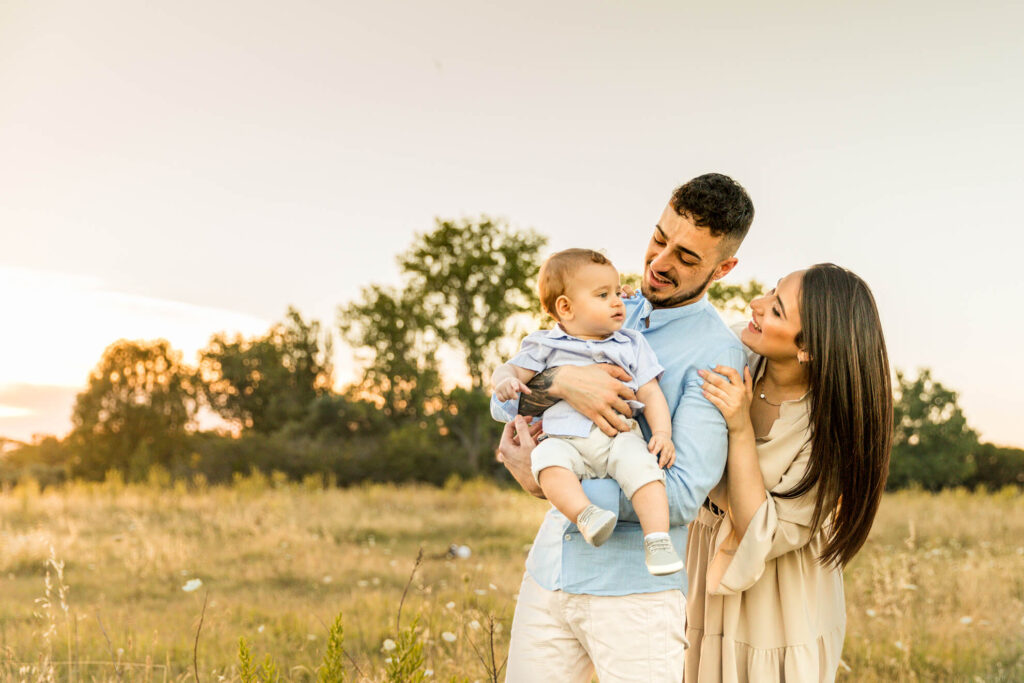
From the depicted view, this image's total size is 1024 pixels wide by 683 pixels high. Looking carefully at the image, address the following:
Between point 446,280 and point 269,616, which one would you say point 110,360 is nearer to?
point 446,280

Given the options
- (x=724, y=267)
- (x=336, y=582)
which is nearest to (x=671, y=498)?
(x=724, y=267)

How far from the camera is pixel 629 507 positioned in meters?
2.63

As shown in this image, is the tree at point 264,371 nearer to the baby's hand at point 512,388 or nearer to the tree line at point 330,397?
the tree line at point 330,397

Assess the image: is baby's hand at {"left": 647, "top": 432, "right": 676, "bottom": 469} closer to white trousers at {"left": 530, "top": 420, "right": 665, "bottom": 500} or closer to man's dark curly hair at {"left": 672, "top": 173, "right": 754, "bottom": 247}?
white trousers at {"left": 530, "top": 420, "right": 665, "bottom": 500}

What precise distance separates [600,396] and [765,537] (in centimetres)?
77

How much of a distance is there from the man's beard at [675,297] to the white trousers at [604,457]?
59cm

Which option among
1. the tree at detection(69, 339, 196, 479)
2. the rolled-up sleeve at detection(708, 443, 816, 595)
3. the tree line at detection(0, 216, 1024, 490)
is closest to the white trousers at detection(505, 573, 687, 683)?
the rolled-up sleeve at detection(708, 443, 816, 595)

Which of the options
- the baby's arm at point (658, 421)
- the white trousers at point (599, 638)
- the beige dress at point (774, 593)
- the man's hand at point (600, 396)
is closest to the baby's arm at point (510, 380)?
the man's hand at point (600, 396)

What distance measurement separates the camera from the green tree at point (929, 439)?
893 inches

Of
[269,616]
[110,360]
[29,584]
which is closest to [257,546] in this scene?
[29,584]

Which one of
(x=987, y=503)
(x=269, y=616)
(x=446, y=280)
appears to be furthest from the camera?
(x=446, y=280)

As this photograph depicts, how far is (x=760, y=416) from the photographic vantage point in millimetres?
3076

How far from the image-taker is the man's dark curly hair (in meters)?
3.06

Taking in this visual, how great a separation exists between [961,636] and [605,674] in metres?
5.31
